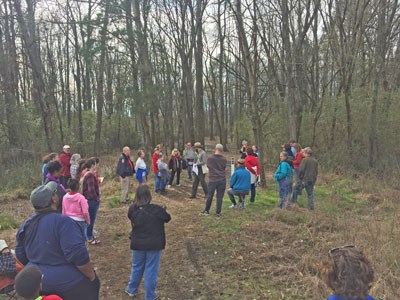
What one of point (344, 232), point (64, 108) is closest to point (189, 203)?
Answer: point (344, 232)

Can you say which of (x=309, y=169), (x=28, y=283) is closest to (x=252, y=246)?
(x=309, y=169)

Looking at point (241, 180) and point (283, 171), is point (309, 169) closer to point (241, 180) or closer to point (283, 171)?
point (283, 171)

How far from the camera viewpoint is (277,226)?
25.4 feet

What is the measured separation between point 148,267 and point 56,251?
73.7 inches

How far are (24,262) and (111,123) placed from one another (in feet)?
93.6

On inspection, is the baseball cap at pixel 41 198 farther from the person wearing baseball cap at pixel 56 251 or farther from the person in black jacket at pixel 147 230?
the person in black jacket at pixel 147 230

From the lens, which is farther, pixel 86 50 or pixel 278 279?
pixel 86 50

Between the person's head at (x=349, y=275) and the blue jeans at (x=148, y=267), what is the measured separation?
2.78 m

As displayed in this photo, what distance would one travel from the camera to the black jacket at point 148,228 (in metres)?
4.46

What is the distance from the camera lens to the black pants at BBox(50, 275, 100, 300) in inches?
118

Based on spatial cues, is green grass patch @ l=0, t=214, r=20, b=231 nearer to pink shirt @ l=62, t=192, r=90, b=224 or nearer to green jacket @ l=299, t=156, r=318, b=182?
pink shirt @ l=62, t=192, r=90, b=224

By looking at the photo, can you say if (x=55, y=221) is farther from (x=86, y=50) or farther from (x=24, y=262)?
(x=86, y=50)

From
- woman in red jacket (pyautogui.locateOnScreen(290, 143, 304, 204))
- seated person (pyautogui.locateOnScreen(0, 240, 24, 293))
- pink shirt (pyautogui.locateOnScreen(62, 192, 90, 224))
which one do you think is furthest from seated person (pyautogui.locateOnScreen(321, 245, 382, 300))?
woman in red jacket (pyautogui.locateOnScreen(290, 143, 304, 204))

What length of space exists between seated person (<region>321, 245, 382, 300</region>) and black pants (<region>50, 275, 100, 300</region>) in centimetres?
209
